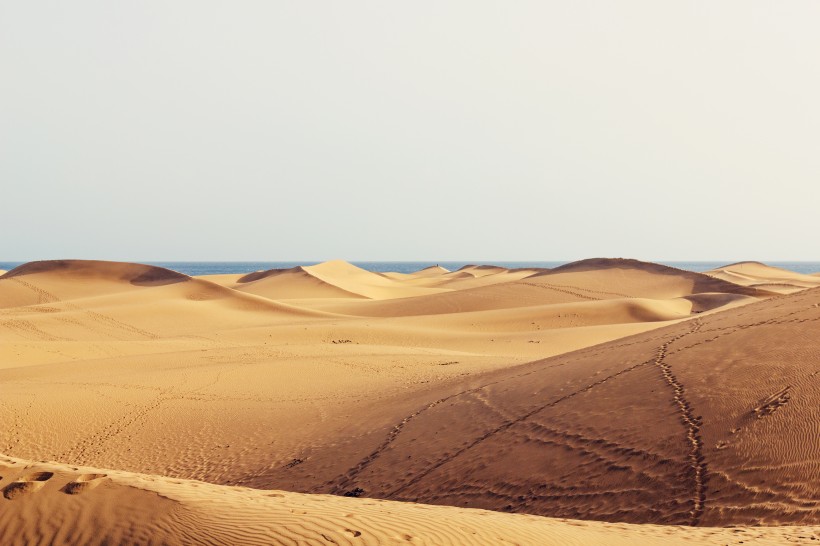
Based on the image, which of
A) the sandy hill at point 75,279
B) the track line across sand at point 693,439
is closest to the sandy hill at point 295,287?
the sandy hill at point 75,279

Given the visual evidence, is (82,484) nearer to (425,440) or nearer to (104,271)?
(425,440)

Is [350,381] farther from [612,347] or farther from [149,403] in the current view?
[612,347]

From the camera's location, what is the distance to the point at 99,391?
14148 millimetres

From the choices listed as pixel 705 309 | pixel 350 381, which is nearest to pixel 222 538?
pixel 350 381

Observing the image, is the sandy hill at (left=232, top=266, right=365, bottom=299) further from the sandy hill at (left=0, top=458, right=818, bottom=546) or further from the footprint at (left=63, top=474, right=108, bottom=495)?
the sandy hill at (left=0, top=458, right=818, bottom=546)

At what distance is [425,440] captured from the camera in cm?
951

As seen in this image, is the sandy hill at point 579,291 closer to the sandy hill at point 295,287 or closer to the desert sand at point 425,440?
the sandy hill at point 295,287

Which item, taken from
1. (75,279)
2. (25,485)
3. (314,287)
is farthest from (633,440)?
(314,287)

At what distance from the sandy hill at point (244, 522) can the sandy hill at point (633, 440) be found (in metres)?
0.67

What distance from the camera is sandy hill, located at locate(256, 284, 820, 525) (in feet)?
20.7

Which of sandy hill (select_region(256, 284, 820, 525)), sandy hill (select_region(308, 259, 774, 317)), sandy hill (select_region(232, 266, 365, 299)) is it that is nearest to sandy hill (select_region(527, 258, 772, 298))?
sandy hill (select_region(308, 259, 774, 317))

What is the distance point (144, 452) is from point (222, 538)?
6.69m

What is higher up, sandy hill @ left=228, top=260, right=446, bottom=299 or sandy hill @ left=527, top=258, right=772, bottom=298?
sandy hill @ left=527, top=258, right=772, bottom=298

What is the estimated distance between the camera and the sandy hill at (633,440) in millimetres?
6301
